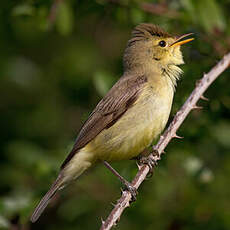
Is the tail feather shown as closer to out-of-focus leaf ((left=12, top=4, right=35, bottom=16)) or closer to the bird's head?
the bird's head

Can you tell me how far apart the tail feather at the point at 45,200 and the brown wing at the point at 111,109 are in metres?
0.21

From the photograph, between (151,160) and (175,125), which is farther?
(151,160)

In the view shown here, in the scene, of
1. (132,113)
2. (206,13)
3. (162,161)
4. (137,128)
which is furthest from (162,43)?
(162,161)

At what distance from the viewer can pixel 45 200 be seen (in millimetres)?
5539

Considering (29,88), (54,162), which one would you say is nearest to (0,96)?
(29,88)

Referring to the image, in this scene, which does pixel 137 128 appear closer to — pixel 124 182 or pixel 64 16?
pixel 124 182

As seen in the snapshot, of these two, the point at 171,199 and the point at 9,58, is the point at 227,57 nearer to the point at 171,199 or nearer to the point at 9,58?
the point at 171,199

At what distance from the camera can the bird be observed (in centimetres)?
551

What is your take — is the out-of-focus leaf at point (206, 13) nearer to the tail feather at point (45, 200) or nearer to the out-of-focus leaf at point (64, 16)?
the out-of-focus leaf at point (64, 16)

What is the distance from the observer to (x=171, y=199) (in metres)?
5.94

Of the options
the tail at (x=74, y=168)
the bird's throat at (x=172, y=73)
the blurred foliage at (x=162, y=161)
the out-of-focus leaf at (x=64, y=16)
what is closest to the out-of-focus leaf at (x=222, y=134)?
the blurred foliage at (x=162, y=161)

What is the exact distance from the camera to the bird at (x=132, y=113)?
551 cm

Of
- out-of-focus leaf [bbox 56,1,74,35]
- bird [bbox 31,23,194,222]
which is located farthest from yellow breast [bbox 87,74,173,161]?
out-of-focus leaf [bbox 56,1,74,35]

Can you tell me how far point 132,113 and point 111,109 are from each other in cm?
28
